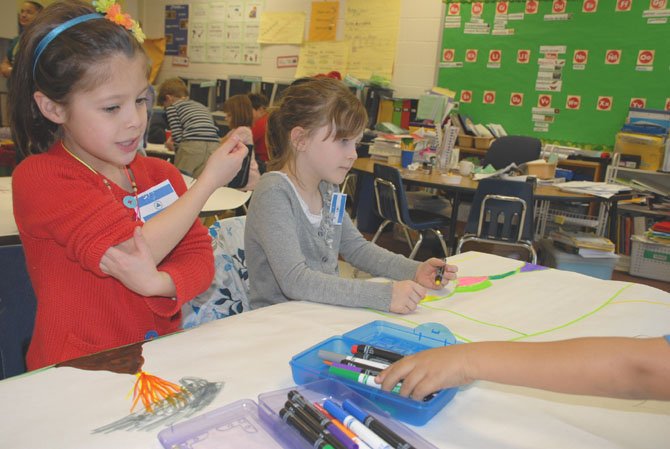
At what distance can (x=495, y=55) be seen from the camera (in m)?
5.26

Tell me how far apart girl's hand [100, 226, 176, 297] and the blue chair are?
0.96m

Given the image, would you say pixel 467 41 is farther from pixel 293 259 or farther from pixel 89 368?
pixel 89 368

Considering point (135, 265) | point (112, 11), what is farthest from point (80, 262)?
point (112, 11)

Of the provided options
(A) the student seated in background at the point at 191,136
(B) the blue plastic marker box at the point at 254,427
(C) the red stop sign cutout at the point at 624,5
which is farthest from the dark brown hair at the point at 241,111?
(B) the blue plastic marker box at the point at 254,427

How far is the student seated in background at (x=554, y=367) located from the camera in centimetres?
62

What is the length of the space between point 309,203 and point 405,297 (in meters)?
0.50

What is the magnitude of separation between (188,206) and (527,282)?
840 mm

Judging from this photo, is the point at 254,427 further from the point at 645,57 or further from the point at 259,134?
the point at 645,57

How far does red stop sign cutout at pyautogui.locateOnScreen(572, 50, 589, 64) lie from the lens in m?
4.81

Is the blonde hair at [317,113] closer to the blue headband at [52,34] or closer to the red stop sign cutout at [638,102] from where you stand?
the blue headband at [52,34]

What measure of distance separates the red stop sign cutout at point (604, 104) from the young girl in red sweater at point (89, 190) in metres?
4.60

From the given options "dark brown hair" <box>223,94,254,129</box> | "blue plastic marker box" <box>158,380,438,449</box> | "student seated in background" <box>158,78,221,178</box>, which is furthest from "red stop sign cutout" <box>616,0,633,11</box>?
"blue plastic marker box" <box>158,380,438,449</box>

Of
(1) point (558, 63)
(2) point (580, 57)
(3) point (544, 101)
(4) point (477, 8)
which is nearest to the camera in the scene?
(2) point (580, 57)

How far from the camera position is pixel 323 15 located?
6.34 meters
